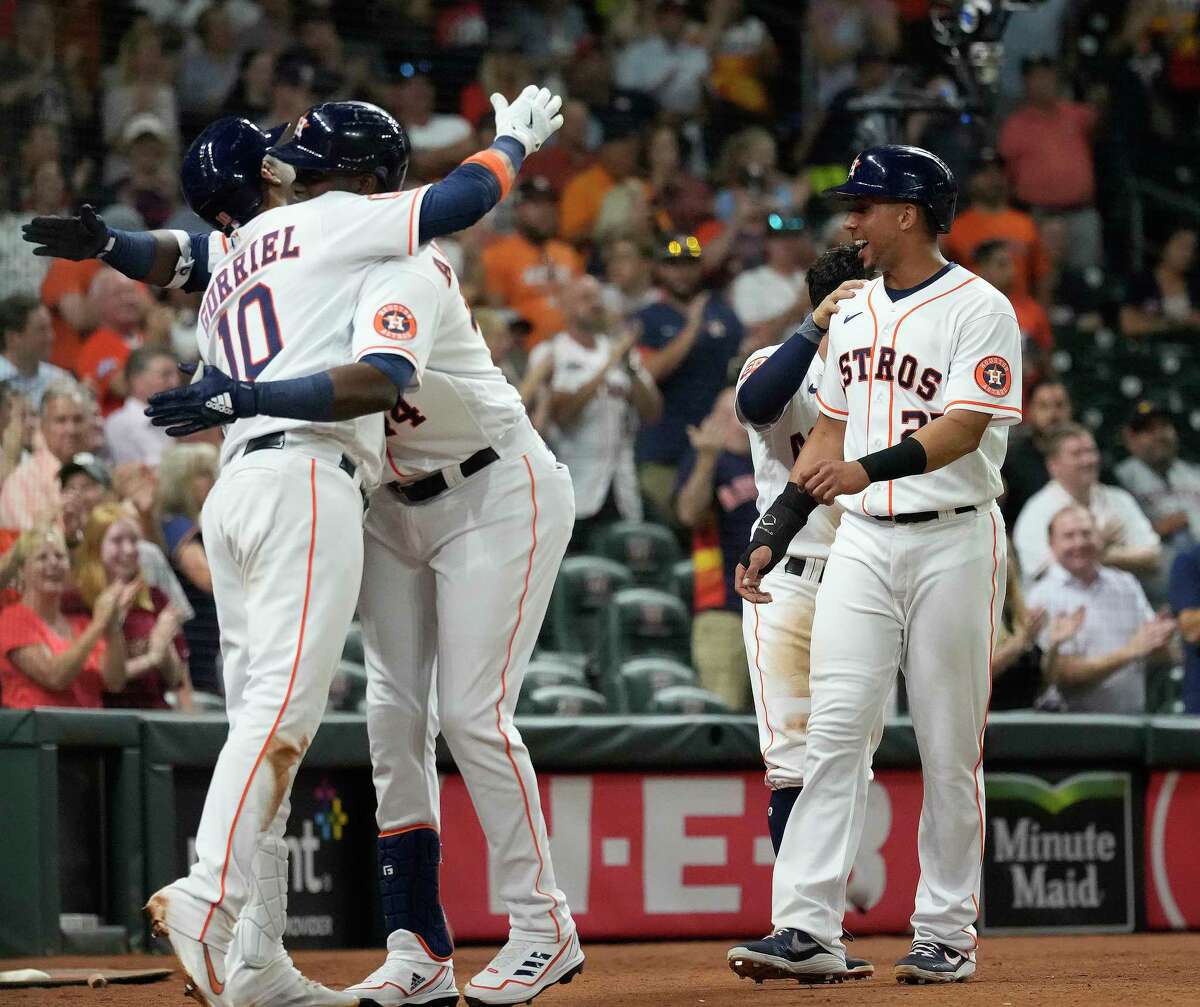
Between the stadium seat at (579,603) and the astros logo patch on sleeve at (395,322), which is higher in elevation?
the astros logo patch on sleeve at (395,322)

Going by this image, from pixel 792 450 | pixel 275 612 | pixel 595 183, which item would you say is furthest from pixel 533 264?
pixel 275 612

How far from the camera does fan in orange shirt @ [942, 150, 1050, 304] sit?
1096 cm

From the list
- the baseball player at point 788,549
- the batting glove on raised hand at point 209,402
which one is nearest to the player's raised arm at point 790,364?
the baseball player at point 788,549

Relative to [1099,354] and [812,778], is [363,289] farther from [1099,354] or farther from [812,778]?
[1099,354]

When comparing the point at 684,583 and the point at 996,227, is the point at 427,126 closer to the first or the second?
the point at 996,227

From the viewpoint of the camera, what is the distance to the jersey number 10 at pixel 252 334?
396cm

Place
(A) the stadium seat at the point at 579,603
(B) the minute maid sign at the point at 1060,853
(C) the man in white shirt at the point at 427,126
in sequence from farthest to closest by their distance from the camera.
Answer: (C) the man in white shirt at the point at 427,126 < (A) the stadium seat at the point at 579,603 < (B) the minute maid sign at the point at 1060,853

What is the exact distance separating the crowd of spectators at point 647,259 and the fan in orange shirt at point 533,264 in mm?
18

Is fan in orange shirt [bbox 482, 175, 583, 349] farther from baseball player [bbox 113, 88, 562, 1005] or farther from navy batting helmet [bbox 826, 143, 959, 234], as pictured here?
baseball player [bbox 113, 88, 562, 1005]

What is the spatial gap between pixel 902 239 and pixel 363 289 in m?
1.39

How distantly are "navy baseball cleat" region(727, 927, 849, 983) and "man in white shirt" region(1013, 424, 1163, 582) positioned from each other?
13.2 ft

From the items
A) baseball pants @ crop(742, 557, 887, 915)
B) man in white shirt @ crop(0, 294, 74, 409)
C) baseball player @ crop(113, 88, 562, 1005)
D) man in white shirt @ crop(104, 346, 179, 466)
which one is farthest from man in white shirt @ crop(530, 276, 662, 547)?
baseball player @ crop(113, 88, 562, 1005)

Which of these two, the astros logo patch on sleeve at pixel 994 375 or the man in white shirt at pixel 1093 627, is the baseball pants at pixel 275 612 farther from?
the man in white shirt at pixel 1093 627

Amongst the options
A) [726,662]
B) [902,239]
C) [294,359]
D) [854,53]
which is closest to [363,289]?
[294,359]
